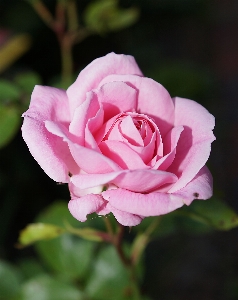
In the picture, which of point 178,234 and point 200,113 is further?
point 178,234

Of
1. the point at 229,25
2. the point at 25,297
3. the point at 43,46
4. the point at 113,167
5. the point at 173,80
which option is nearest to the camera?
the point at 113,167

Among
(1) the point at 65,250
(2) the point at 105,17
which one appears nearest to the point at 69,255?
(1) the point at 65,250

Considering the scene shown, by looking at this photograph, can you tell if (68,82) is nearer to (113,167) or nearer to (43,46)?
(113,167)

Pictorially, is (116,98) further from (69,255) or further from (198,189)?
(69,255)

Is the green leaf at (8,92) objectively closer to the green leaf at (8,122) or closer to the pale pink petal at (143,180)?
the green leaf at (8,122)

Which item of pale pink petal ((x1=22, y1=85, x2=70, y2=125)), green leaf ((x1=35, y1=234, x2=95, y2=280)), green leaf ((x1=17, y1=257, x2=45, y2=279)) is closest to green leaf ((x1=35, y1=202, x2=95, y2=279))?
green leaf ((x1=35, y1=234, x2=95, y2=280))

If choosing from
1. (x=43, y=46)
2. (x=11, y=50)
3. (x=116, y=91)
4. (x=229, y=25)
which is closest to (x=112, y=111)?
(x=116, y=91)
